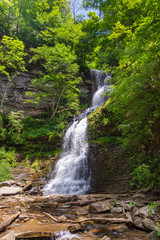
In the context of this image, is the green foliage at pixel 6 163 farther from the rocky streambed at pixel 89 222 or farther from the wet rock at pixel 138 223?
the wet rock at pixel 138 223

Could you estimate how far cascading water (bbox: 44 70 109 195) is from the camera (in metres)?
7.89

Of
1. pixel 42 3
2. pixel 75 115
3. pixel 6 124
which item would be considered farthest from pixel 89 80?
pixel 42 3

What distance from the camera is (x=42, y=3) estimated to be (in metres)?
A: 22.9

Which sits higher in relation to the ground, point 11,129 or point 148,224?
point 11,129

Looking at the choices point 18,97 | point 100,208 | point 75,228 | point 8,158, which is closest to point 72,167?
point 100,208

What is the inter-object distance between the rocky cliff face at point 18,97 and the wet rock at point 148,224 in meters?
15.3

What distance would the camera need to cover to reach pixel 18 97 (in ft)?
54.4

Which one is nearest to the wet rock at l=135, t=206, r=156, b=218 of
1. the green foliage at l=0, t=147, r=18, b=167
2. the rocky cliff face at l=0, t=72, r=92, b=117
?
the green foliage at l=0, t=147, r=18, b=167

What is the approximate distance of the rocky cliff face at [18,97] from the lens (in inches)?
628

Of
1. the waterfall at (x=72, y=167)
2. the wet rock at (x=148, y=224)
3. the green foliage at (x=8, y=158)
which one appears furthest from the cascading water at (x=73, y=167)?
the wet rock at (x=148, y=224)

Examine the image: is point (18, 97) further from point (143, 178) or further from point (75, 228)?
point (75, 228)

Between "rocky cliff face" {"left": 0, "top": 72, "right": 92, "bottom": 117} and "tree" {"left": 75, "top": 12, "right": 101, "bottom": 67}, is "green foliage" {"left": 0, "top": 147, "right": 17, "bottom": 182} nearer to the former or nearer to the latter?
"rocky cliff face" {"left": 0, "top": 72, "right": 92, "bottom": 117}

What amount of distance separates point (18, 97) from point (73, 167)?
11.4 meters

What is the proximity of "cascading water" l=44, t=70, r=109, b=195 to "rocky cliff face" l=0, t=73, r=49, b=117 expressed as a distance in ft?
19.3
